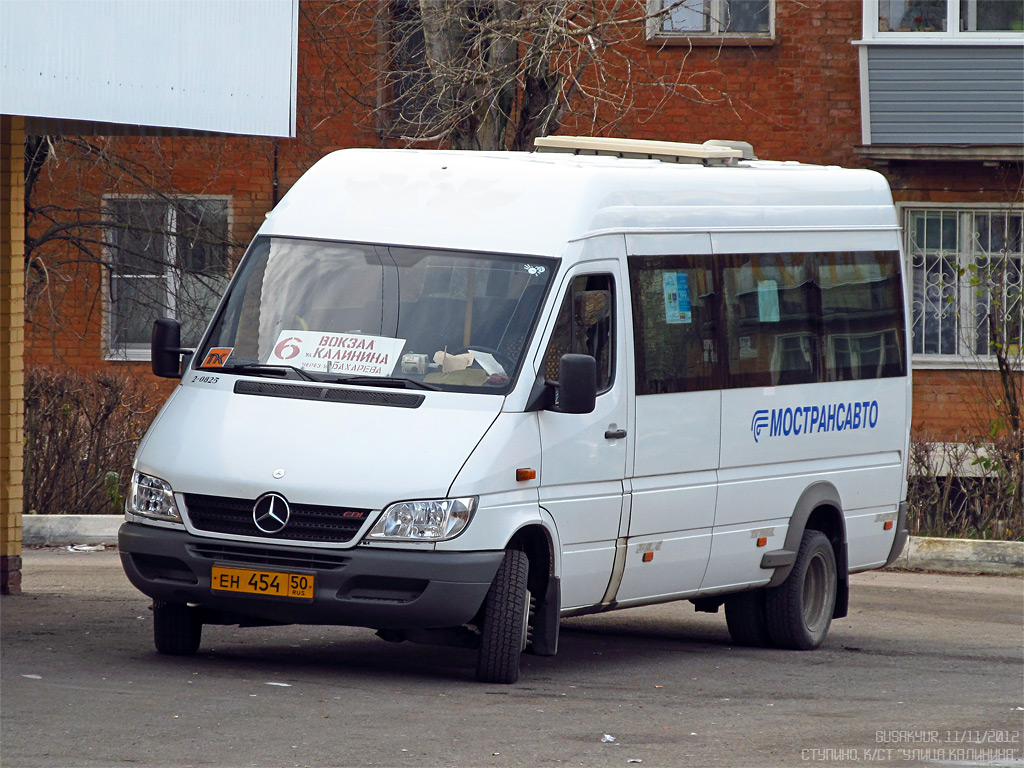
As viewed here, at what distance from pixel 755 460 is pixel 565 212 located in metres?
2.02

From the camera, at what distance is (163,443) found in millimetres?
A: 8633

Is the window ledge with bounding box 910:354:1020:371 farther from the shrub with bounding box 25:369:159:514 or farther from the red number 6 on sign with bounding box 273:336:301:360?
the red number 6 on sign with bounding box 273:336:301:360

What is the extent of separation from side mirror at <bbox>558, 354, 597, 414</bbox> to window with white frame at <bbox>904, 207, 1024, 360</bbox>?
1279 cm

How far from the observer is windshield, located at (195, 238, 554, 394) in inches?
340

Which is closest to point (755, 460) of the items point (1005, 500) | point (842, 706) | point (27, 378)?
point (842, 706)

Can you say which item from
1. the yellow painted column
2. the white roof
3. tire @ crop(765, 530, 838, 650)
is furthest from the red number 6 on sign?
tire @ crop(765, 530, 838, 650)

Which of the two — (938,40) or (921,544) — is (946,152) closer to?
(938,40)

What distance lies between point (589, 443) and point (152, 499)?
7.00 feet

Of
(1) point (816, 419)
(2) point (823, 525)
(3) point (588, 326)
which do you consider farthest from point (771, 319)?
(3) point (588, 326)

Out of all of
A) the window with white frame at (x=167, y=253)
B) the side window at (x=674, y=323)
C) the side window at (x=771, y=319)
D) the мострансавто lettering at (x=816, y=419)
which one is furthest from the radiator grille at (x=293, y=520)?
the window with white frame at (x=167, y=253)

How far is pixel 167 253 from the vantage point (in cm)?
1800

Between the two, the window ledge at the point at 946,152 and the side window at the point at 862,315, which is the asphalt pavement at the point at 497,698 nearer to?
the side window at the point at 862,315

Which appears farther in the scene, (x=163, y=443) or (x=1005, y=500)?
(x=1005, y=500)

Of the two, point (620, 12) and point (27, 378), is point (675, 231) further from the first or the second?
point (620, 12)
